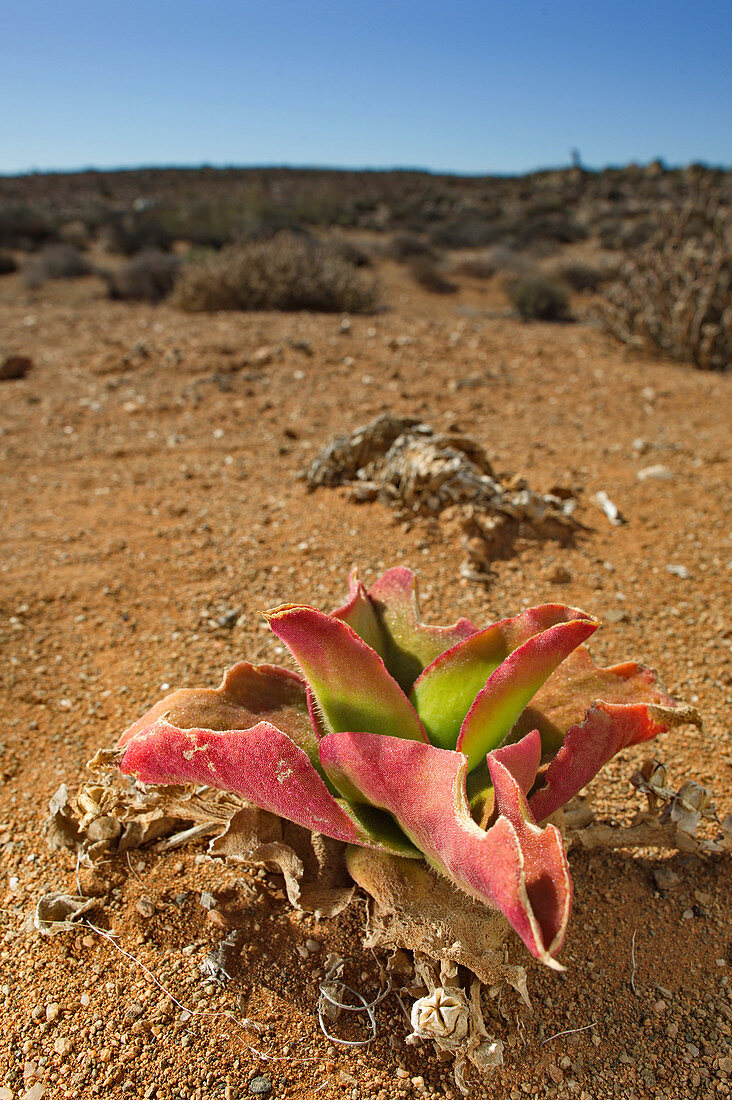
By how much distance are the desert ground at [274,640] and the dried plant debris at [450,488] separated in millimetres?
93

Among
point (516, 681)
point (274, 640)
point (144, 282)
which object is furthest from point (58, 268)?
point (516, 681)

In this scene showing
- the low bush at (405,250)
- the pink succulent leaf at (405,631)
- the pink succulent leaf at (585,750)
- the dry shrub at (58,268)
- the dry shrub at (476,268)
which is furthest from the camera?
the low bush at (405,250)

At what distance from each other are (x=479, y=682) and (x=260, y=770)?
1.40ft

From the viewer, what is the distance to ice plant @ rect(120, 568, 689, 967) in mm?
961

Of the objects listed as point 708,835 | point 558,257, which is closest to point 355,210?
point 558,257

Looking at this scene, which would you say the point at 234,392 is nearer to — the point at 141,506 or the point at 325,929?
the point at 141,506

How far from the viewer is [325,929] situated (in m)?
1.38

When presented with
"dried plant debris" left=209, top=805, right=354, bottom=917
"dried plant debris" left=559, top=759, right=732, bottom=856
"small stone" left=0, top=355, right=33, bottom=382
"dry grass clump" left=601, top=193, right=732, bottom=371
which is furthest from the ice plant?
"dry grass clump" left=601, top=193, right=732, bottom=371

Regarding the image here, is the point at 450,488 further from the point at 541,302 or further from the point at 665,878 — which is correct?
the point at 541,302

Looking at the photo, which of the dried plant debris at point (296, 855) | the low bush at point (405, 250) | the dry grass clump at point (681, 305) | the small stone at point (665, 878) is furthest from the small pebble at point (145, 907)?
the low bush at point (405, 250)

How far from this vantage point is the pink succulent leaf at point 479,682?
3.94 ft

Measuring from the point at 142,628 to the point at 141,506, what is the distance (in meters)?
1.07

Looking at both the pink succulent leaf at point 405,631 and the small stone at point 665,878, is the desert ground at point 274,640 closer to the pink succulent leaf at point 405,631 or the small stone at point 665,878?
the small stone at point 665,878

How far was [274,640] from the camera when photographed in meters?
2.24
